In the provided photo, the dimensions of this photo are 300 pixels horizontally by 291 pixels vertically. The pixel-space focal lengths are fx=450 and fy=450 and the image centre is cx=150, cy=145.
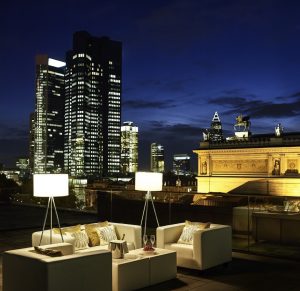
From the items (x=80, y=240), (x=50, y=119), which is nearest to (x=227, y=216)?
(x=80, y=240)

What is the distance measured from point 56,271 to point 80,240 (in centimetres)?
200

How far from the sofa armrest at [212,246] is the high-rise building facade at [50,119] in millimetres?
110208

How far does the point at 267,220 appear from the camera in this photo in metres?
8.55

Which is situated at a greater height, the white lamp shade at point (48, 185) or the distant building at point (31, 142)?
the distant building at point (31, 142)

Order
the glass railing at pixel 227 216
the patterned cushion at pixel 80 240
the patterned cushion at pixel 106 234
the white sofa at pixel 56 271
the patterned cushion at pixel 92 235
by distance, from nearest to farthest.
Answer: the white sofa at pixel 56 271 < the patterned cushion at pixel 80 240 < the patterned cushion at pixel 92 235 < the patterned cushion at pixel 106 234 < the glass railing at pixel 227 216

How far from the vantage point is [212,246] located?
20.5 ft

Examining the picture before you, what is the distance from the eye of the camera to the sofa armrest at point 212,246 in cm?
603

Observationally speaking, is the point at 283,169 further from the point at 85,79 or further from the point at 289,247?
the point at 85,79

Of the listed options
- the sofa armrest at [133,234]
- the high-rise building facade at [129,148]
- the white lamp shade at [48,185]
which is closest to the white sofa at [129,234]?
the sofa armrest at [133,234]

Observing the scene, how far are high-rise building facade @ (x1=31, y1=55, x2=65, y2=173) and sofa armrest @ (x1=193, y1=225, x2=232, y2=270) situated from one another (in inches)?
4339

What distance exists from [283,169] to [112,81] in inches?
4325

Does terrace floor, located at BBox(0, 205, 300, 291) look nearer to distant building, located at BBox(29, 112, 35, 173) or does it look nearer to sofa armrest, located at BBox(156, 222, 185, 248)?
sofa armrest, located at BBox(156, 222, 185, 248)

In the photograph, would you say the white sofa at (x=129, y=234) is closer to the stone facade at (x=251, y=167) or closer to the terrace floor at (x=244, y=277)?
the terrace floor at (x=244, y=277)

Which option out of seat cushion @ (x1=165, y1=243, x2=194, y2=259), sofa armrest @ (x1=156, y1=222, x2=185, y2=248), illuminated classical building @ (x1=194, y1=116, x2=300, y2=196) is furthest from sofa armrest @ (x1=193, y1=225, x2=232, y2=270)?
illuminated classical building @ (x1=194, y1=116, x2=300, y2=196)
